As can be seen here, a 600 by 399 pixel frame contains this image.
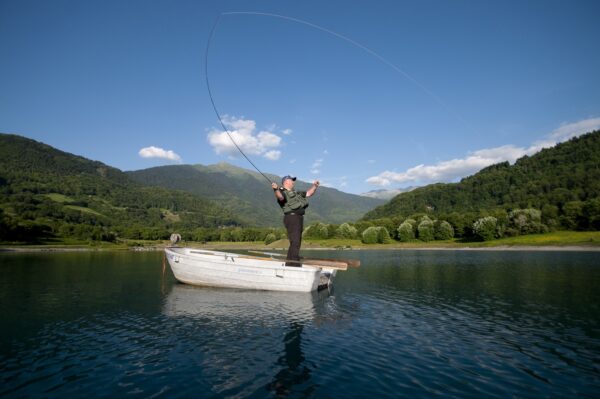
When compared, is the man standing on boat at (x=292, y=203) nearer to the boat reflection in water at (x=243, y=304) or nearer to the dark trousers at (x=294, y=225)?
the dark trousers at (x=294, y=225)

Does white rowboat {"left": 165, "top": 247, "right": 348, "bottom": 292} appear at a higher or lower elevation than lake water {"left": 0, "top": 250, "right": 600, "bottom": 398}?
higher

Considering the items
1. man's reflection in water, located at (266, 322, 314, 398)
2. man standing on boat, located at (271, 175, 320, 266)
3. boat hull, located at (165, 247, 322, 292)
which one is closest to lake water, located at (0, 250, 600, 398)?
man's reflection in water, located at (266, 322, 314, 398)

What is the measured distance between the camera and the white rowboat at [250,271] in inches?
978

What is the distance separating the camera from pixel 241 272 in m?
26.5

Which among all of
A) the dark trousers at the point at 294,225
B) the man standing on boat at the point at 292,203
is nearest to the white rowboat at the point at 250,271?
the dark trousers at the point at 294,225

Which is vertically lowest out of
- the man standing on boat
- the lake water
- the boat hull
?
the lake water

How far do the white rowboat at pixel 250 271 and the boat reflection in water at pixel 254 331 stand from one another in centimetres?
63

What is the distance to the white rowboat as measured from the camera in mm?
24844

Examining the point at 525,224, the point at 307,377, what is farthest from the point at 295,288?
the point at 525,224

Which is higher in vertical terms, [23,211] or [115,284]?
[23,211]

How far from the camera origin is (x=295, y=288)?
25172 mm

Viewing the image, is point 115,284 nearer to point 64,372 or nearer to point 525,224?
point 64,372

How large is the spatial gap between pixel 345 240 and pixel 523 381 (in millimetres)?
176645

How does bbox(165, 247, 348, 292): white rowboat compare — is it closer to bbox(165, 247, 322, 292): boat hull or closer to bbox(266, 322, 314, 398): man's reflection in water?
bbox(165, 247, 322, 292): boat hull
